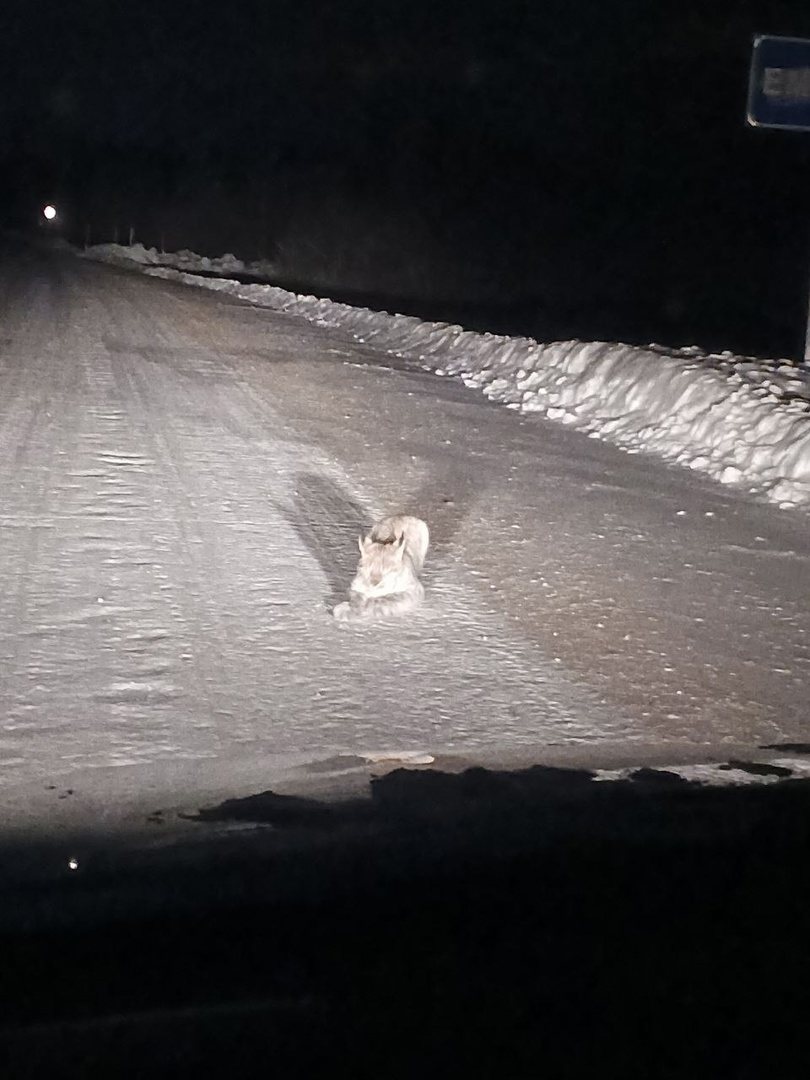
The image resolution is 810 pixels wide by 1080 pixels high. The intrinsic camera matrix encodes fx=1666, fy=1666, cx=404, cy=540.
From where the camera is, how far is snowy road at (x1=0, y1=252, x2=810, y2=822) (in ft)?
25.5

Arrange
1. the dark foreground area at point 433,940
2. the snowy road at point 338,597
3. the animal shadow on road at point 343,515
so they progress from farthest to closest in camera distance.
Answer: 1. the animal shadow on road at point 343,515
2. the snowy road at point 338,597
3. the dark foreground area at point 433,940

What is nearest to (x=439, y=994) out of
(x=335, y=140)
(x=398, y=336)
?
Result: (x=398, y=336)

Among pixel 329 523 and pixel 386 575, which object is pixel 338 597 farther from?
pixel 329 523

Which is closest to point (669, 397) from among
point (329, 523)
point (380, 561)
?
point (329, 523)

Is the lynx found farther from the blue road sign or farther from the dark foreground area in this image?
the blue road sign

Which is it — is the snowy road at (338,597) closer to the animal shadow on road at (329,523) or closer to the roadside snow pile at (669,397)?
the animal shadow on road at (329,523)

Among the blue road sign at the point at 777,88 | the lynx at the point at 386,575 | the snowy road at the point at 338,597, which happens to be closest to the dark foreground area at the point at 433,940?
the snowy road at the point at 338,597

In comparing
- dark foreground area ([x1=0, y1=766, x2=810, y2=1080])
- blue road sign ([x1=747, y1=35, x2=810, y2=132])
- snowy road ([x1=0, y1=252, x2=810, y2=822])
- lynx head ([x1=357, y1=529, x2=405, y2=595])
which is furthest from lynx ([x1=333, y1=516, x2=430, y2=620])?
blue road sign ([x1=747, y1=35, x2=810, y2=132])

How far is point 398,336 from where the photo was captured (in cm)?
3017

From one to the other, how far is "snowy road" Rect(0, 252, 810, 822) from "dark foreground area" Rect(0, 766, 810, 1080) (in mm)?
836

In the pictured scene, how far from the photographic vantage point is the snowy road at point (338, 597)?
7.77m

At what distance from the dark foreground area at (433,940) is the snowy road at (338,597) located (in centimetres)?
84

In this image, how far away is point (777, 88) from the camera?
58.4 feet

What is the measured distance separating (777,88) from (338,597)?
33.0 feet
